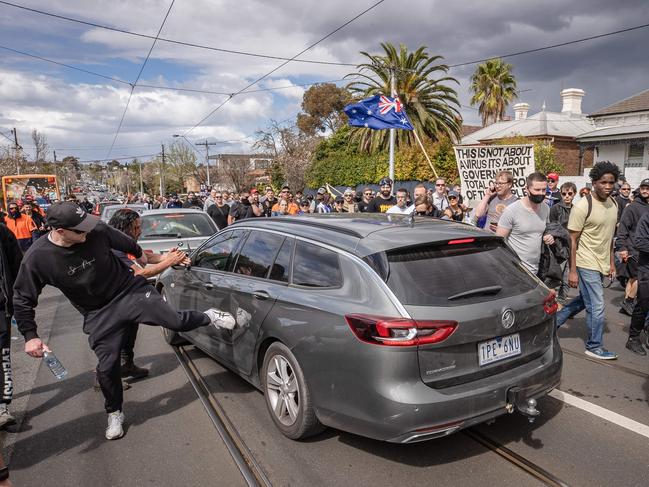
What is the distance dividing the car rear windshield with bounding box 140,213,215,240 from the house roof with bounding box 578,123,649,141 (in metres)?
23.9

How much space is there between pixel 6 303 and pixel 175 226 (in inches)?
200

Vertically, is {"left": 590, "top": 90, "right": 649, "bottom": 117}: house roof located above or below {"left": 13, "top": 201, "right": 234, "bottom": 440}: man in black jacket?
above

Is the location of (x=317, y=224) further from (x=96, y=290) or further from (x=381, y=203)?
(x=381, y=203)

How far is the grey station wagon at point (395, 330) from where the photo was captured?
2.91m

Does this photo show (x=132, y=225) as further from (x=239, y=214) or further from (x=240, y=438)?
(x=239, y=214)

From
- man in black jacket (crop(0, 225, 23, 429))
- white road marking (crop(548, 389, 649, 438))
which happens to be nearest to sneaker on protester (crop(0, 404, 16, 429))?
man in black jacket (crop(0, 225, 23, 429))

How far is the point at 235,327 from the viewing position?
421cm

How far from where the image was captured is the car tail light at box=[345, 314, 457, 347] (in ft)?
9.47

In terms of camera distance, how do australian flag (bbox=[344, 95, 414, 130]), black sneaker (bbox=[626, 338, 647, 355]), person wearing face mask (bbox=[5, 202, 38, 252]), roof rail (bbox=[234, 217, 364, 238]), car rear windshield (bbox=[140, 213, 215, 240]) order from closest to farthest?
roof rail (bbox=[234, 217, 364, 238]) < black sneaker (bbox=[626, 338, 647, 355]) < car rear windshield (bbox=[140, 213, 215, 240]) < person wearing face mask (bbox=[5, 202, 38, 252]) < australian flag (bbox=[344, 95, 414, 130])

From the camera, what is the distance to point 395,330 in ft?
9.51

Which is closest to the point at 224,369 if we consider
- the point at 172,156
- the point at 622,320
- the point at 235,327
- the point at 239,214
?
the point at 235,327

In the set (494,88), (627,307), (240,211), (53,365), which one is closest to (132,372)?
(53,365)

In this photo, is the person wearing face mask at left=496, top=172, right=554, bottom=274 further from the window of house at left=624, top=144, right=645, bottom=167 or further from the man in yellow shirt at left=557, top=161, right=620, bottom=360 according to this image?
the window of house at left=624, top=144, right=645, bottom=167

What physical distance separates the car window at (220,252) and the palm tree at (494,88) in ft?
130
